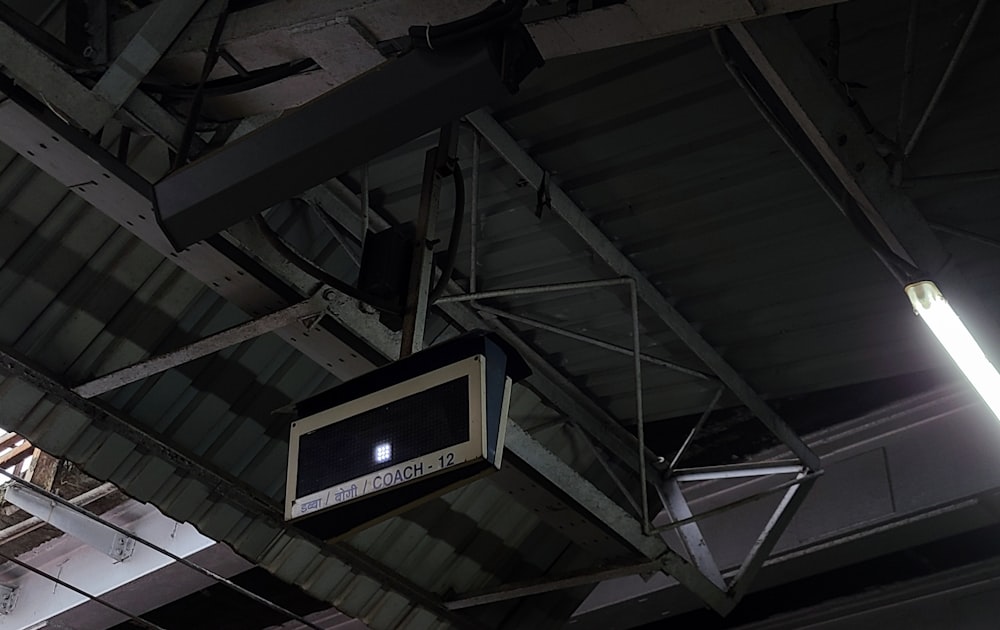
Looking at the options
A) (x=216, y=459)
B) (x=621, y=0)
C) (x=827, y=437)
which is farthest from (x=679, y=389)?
(x=621, y=0)

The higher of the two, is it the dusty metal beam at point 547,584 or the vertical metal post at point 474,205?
the vertical metal post at point 474,205

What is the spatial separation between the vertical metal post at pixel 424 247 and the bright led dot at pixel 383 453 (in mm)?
575

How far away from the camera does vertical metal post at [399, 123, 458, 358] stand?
386cm

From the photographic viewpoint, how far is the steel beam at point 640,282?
16.6ft

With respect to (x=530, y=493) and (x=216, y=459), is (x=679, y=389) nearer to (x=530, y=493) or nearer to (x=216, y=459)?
(x=530, y=493)

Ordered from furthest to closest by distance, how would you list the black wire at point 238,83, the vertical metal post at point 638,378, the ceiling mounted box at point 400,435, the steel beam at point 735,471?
the steel beam at point 735,471 < the vertical metal post at point 638,378 < the black wire at point 238,83 < the ceiling mounted box at point 400,435

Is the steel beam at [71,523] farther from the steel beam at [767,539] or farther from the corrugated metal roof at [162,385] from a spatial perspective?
the steel beam at [767,539]

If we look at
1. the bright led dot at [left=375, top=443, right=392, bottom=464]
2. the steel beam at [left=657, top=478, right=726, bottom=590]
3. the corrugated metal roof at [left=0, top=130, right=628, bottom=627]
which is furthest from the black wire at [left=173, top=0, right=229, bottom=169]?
the steel beam at [left=657, top=478, right=726, bottom=590]

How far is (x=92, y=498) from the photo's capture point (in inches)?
302

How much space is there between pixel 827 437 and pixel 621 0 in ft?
14.3

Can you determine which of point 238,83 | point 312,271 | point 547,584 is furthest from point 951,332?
point 547,584

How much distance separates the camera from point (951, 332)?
3939 mm

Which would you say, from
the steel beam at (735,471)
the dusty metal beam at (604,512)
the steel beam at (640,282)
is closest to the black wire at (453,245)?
the steel beam at (640,282)

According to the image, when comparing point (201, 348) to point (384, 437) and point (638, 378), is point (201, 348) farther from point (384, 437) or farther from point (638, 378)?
point (638, 378)
